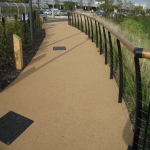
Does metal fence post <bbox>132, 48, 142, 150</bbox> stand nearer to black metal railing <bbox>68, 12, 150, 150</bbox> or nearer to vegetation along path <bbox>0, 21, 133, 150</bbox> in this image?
black metal railing <bbox>68, 12, 150, 150</bbox>

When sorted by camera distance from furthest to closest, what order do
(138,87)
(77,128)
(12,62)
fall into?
(12,62) → (77,128) → (138,87)

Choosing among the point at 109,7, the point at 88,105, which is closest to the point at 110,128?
the point at 88,105

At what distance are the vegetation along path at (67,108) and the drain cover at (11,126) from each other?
8 centimetres

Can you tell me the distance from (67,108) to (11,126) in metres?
1.02

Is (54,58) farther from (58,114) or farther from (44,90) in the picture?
(58,114)

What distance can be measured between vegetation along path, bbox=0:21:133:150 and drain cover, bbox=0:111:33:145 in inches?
3.0

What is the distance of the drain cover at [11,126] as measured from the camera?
288 cm

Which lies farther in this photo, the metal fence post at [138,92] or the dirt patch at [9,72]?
the dirt patch at [9,72]

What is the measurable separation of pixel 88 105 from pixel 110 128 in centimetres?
76

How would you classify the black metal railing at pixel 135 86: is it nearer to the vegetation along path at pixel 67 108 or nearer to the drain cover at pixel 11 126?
the vegetation along path at pixel 67 108

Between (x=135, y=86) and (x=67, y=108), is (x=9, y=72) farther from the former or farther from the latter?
(x=135, y=86)

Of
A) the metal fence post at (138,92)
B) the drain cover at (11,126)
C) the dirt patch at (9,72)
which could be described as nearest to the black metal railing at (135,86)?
the metal fence post at (138,92)

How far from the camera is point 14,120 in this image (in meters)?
3.29

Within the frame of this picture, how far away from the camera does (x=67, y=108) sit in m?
3.67
